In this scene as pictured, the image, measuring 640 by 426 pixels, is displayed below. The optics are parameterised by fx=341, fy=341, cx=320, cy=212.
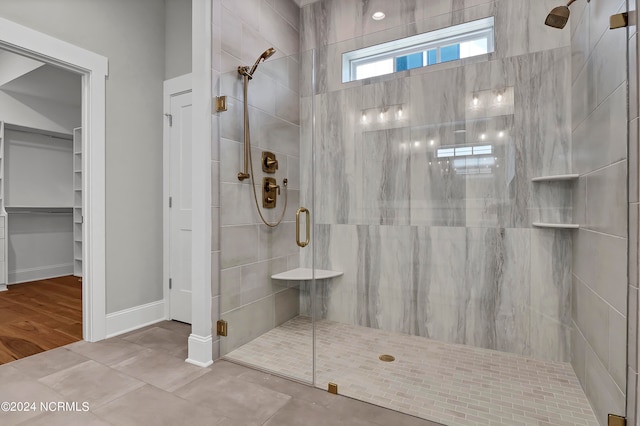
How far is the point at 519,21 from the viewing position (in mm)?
2146

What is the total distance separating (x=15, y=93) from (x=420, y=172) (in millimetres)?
5342

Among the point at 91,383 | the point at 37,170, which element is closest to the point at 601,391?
the point at 91,383

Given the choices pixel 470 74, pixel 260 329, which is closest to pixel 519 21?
pixel 470 74

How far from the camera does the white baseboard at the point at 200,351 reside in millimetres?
2158

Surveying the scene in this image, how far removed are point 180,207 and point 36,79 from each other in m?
2.93

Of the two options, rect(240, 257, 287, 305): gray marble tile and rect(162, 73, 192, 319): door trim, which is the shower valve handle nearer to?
rect(240, 257, 287, 305): gray marble tile

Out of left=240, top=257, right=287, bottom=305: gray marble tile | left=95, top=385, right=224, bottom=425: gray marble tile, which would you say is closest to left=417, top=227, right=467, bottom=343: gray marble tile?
left=240, top=257, right=287, bottom=305: gray marble tile

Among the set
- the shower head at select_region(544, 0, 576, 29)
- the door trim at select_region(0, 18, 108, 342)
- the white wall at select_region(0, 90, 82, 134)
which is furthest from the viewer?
the white wall at select_region(0, 90, 82, 134)

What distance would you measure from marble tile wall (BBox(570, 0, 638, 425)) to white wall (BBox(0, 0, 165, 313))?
304 cm

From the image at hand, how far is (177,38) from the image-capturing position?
9.88ft

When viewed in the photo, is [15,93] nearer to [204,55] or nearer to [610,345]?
[204,55]

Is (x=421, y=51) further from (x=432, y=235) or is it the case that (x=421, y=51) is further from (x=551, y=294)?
(x=551, y=294)

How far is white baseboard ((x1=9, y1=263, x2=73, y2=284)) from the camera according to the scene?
14.9 ft

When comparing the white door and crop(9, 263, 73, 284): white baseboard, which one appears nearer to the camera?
the white door
